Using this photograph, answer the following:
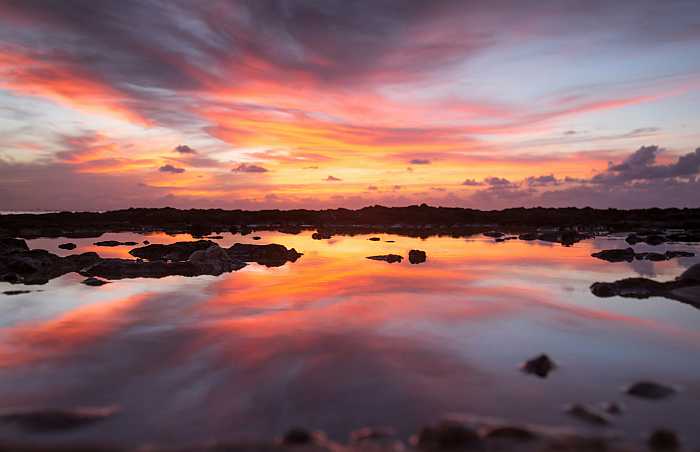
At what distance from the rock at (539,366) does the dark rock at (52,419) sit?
654 centimetres

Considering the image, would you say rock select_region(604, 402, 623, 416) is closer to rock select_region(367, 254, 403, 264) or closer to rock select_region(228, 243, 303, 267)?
rock select_region(367, 254, 403, 264)

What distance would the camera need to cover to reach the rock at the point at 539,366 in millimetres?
7878

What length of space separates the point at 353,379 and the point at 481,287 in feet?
34.9

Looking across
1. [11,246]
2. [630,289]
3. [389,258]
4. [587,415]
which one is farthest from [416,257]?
[11,246]

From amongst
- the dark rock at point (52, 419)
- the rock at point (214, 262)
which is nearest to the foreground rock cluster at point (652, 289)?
the dark rock at point (52, 419)

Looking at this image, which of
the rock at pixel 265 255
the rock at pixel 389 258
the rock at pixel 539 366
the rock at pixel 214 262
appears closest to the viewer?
the rock at pixel 539 366

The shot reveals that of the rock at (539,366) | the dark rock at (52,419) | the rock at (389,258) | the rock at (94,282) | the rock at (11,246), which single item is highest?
the rock at (11,246)

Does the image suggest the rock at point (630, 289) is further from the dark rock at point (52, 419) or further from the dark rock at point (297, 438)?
the dark rock at point (52, 419)

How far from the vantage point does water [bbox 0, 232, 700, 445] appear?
20.8ft

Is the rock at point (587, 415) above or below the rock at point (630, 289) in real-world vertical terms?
below

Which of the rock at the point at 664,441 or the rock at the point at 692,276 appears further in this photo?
the rock at the point at 692,276

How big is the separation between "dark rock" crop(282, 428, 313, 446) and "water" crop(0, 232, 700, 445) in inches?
13.8

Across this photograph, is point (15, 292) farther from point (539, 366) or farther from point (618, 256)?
point (618, 256)

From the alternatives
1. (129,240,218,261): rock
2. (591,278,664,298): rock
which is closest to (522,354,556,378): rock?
(591,278,664,298): rock
